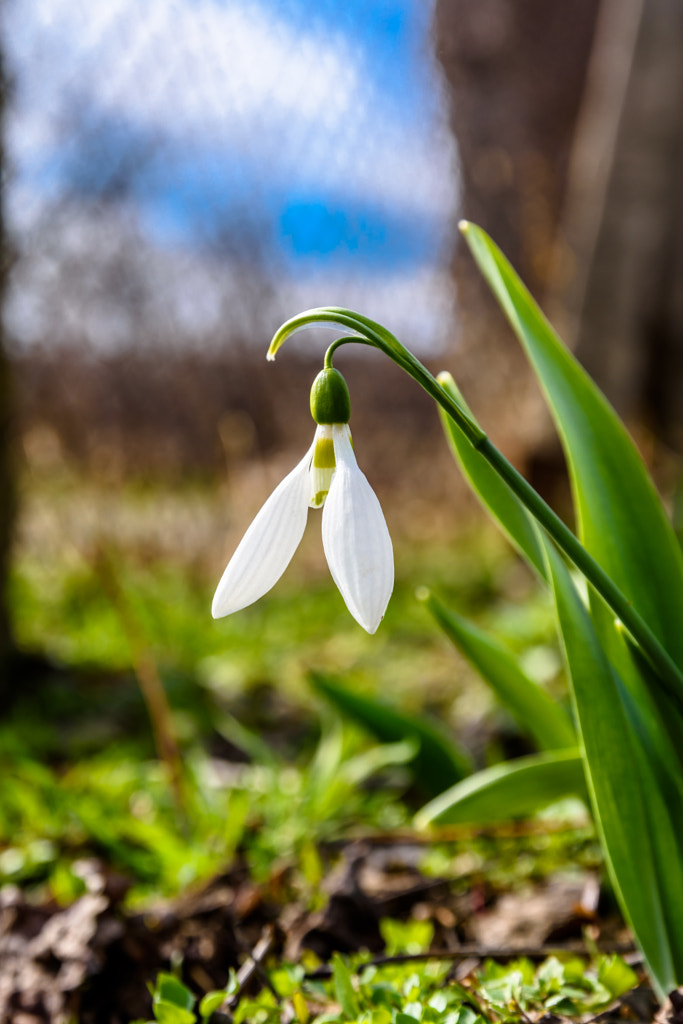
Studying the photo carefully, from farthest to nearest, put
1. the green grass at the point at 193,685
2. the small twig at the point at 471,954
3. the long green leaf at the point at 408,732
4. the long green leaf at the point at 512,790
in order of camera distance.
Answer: the green grass at the point at 193,685, the long green leaf at the point at 408,732, the long green leaf at the point at 512,790, the small twig at the point at 471,954

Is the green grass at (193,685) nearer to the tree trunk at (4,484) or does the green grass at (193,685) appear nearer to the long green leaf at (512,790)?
the tree trunk at (4,484)

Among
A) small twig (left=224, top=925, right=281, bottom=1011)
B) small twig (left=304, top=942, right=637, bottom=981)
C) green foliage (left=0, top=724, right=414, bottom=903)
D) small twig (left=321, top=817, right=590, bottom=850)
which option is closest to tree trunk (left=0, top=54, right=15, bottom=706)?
green foliage (left=0, top=724, right=414, bottom=903)

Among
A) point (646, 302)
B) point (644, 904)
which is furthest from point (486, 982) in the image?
point (646, 302)

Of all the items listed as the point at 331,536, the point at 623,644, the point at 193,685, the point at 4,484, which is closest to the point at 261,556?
the point at 331,536

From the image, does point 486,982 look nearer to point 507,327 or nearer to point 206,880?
point 206,880

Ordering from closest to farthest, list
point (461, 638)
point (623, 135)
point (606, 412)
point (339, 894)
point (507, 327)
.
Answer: point (606, 412) < point (461, 638) < point (339, 894) < point (623, 135) < point (507, 327)

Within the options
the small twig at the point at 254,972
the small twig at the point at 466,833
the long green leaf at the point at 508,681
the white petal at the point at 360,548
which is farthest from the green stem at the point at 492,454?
the small twig at the point at 466,833

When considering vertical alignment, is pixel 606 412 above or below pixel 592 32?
below
